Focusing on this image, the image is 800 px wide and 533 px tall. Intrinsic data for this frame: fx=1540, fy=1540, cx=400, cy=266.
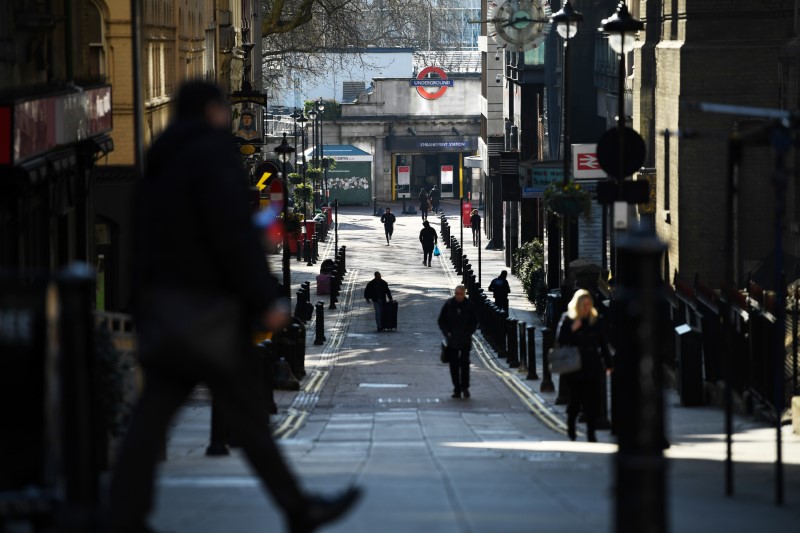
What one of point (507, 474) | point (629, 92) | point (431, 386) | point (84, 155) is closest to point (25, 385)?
point (507, 474)

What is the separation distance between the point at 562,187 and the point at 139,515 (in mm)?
20064

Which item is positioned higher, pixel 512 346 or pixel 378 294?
pixel 378 294

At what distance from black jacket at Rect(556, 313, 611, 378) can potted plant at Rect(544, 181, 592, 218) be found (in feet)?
34.1

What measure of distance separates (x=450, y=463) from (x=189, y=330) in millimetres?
6093

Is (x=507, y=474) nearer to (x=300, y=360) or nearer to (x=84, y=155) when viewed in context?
(x=84, y=155)

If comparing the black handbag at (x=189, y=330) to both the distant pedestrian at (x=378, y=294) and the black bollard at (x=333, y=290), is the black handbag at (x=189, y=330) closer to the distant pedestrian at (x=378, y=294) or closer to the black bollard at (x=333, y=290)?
the distant pedestrian at (x=378, y=294)

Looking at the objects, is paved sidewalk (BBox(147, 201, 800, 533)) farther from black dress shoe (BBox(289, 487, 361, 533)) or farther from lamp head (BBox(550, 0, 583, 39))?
lamp head (BBox(550, 0, 583, 39))

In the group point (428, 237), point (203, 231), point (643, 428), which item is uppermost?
point (203, 231)

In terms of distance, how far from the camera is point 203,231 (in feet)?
17.1

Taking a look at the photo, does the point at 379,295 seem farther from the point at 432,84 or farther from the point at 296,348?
the point at 432,84

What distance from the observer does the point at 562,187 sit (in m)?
25.0

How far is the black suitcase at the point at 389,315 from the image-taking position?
34.4 metres

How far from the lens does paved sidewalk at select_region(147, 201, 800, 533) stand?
726 cm

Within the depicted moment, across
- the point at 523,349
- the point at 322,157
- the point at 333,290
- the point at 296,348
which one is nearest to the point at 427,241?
the point at 333,290
